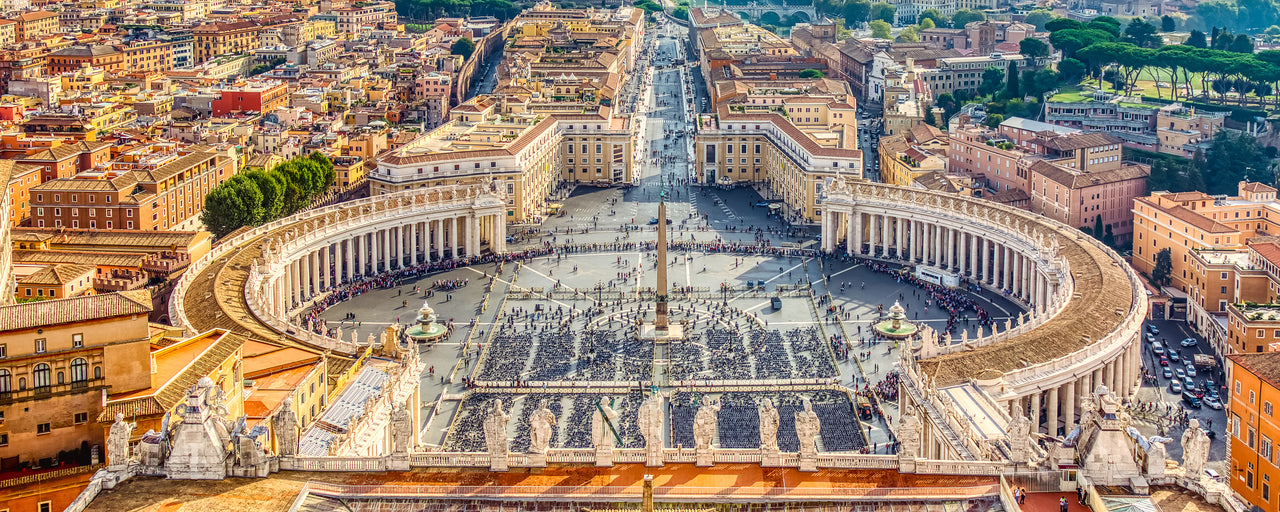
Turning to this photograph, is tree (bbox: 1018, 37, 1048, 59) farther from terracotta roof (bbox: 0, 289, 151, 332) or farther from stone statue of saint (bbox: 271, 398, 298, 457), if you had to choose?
stone statue of saint (bbox: 271, 398, 298, 457)

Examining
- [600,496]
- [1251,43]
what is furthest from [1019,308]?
[1251,43]

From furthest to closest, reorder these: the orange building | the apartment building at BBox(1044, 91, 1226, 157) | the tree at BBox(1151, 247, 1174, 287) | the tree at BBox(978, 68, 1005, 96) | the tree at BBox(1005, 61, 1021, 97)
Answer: the tree at BBox(978, 68, 1005, 96) → the tree at BBox(1005, 61, 1021, 97) → the apartment building at BBox(1044, 91, 1226, 157) → the tree at BBox(1151, 247, 1174, 287) → the orange building

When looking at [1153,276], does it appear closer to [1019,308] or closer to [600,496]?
[1019,308]

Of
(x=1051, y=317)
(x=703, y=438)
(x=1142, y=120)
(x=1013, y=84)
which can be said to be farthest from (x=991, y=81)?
(x=703, y=438)

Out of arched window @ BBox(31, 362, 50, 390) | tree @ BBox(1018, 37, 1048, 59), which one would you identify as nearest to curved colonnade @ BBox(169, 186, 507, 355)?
arched window @ BBox(31, 362, 50, 390)

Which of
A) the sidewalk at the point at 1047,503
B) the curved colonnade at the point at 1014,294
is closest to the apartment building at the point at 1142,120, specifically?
the curved colonnade at the point at 1014,294

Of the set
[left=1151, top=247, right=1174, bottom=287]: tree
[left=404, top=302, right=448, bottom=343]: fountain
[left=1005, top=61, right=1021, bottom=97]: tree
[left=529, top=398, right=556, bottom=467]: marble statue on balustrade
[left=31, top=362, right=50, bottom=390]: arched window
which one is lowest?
[left=404, top=302, right=448, bottom=343]: fountain
